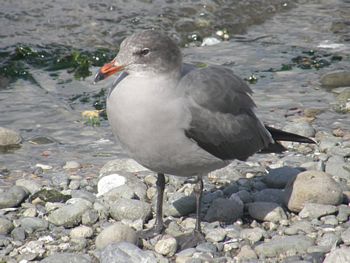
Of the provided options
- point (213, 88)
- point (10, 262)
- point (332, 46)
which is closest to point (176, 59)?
point (213, 88)

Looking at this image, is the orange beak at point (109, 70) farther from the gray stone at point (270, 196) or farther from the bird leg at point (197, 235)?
the gray stone at point (270, 196)

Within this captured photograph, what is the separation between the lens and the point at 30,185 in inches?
256

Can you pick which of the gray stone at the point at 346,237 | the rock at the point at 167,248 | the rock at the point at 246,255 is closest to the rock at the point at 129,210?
the rock at the point at 167,248

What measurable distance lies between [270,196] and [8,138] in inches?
101

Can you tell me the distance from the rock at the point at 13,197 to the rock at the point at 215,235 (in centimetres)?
143

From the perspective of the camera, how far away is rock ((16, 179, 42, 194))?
645 cm

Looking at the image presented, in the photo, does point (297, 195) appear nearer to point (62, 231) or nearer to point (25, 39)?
point (62, 231)

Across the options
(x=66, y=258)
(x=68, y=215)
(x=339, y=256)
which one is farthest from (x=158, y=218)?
(x=339, y=256)

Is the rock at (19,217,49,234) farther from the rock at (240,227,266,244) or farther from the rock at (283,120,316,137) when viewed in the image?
the rock at (283,120,316,137)

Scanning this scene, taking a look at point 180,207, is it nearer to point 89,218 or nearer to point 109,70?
point 89,218

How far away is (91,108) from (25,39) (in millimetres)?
2817

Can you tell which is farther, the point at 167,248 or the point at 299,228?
the point at 299,228

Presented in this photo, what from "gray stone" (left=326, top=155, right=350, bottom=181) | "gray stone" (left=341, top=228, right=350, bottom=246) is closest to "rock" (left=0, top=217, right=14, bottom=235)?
"gray stone" (left=341, top=228, right=350, bottom=246)

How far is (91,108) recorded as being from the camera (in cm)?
855
